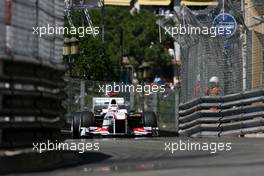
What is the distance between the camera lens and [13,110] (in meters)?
9.16

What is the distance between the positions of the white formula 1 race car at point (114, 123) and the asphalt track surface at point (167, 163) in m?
6.63

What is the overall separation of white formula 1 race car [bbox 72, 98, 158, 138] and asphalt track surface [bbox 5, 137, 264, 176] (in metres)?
6.63

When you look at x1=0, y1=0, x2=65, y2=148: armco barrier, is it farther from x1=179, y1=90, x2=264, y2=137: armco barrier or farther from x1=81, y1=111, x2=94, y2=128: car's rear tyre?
x1=81, y1=111, x2=94, y2=128: car's rear tyre

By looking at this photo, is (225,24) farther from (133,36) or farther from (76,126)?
(133,36)

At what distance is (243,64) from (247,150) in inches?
261

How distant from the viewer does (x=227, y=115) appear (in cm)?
1939

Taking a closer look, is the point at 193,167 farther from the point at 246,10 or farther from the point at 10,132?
the point at 246,10

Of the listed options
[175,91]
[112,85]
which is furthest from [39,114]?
[112,85]

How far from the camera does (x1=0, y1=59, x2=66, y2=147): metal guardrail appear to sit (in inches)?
355

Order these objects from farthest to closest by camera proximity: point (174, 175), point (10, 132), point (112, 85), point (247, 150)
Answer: point (112, 85) < point (247, 150) < point (10, 132) < point (174, 175)

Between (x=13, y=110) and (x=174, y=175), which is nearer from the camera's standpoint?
(x=174, y=175)

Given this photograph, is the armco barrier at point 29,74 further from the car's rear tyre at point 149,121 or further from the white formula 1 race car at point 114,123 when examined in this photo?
the car's rear tyre at point 149,121

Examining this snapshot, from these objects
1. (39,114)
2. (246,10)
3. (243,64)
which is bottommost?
(39,114)

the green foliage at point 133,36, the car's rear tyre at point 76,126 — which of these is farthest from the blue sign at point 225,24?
the green foliage at point 133,36
